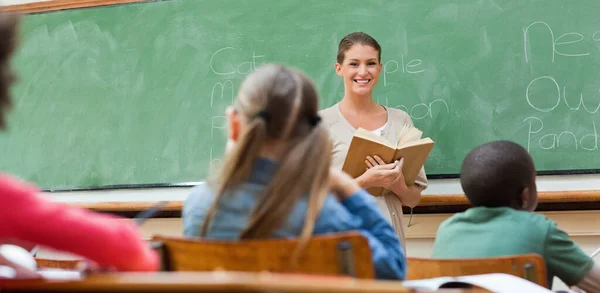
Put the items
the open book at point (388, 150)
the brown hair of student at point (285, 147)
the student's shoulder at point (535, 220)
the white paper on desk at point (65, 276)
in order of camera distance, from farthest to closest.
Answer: the open book at point (388, 150), the student's shoulder at point (535, 220), the brown hair of student at point (285, 147), the white paper on desk at point (65, 276)

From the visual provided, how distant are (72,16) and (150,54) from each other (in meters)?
0.53

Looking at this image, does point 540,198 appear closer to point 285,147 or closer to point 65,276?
point 285,147

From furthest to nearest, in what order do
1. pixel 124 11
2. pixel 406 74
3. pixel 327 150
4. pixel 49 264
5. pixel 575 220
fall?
pixel 124 11
pixel 406 74
pixel 575 220
pixel 49 264
pixel 327 150

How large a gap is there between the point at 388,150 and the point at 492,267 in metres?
1.29

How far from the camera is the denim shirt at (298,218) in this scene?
1436 millimetres

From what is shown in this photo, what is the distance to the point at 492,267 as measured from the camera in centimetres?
168

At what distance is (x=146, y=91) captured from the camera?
3988 millimetres

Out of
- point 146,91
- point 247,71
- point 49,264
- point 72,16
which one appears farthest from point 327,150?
point 72,16

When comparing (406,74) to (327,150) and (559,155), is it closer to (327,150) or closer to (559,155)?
(559,155)

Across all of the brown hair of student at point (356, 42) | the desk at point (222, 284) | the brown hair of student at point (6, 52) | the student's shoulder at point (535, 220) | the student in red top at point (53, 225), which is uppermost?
the brown hair of student at point (356, 42)

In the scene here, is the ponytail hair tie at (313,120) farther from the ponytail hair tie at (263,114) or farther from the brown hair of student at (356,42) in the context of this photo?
the brown hair of student at (356,42)

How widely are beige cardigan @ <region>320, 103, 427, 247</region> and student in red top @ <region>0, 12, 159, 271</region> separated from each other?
208 centimetres

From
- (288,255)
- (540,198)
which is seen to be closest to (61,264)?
(288,255)

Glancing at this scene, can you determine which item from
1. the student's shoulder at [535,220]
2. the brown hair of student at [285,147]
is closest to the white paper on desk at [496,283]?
the brown hair of student at [285,147]
